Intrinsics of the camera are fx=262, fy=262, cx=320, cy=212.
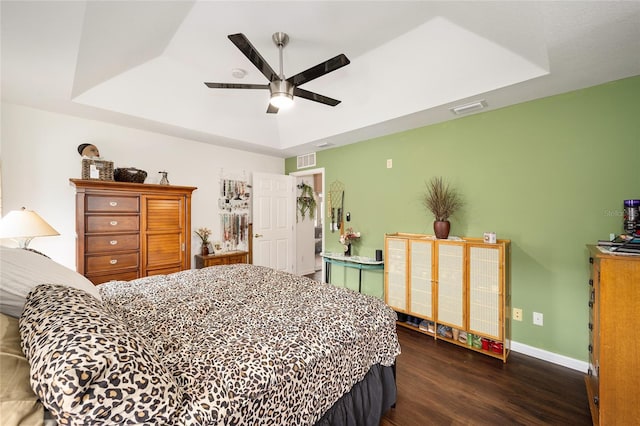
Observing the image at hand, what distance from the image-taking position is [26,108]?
287 centimetres

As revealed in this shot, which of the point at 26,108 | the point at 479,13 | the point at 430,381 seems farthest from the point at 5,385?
the point at 26,108

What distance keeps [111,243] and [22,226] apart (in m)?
0.85

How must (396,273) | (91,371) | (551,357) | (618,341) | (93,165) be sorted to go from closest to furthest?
(91,371) → (618,341) → (551,357) → (93,165) → (396,273)

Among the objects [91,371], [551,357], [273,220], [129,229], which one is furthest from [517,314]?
[129,229]

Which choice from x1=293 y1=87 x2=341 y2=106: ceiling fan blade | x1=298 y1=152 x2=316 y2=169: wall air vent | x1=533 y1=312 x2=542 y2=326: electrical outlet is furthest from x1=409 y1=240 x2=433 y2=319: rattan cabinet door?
x1=298 y1=152 x2=316 y2=169: wall air vent

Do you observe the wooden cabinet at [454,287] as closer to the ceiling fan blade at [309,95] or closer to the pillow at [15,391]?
the ceiling fan blade at [309,95]

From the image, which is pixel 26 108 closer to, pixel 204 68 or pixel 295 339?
pixel 204 68

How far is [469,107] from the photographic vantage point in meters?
2.80

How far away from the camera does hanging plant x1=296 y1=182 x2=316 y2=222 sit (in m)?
5.63

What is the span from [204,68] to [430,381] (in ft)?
12.6

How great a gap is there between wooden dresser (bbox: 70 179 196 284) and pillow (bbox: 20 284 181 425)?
2399mm

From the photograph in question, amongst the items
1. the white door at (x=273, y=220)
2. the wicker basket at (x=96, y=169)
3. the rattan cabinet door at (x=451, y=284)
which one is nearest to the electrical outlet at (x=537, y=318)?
the rattan cabinet door at (x=451, y=284)

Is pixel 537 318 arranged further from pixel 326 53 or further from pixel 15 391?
pixel 15 391

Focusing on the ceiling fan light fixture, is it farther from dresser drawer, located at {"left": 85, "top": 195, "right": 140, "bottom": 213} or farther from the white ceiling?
dresser drawer, located at {"left": 85, "top": 195, "right": 140, "bottom": 213}
